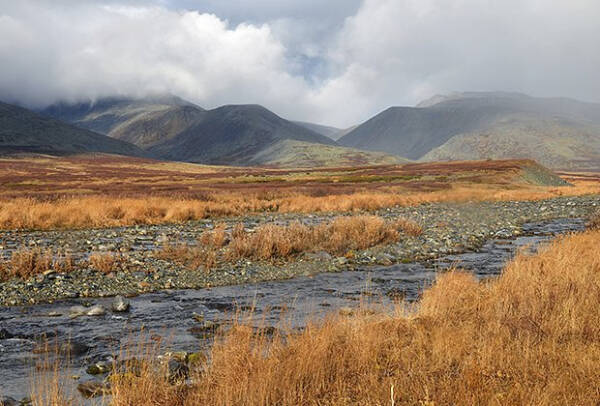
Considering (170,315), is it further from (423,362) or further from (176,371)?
(423,362)

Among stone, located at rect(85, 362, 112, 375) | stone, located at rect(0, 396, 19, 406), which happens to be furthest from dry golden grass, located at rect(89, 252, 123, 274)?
stone, located at rect(0, 396, 19, 406)

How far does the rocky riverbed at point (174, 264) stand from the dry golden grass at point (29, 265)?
0.47 metres

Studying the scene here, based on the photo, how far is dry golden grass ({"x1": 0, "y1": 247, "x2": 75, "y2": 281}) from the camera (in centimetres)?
1364

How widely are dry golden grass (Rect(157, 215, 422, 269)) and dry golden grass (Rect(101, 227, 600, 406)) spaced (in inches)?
370

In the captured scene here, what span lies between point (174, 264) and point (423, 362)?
11306 mm

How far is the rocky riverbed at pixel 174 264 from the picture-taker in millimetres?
13000

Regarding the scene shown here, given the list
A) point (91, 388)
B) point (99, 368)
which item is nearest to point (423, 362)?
point (91, 388)

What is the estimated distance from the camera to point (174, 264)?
51.8 ft

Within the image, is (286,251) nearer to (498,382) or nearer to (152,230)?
(152,230)

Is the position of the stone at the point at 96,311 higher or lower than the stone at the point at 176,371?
lower

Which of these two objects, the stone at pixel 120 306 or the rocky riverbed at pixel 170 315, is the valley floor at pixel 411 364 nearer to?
the rocky riverbed at pixel 170 315

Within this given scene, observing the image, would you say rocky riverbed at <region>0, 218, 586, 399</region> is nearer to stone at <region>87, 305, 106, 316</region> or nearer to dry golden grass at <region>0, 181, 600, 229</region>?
stone at <region>87, 305, 106, 316</region>

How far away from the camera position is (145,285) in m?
13.4

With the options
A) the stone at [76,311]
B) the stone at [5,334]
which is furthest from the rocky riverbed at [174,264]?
the stone at [5,334]
